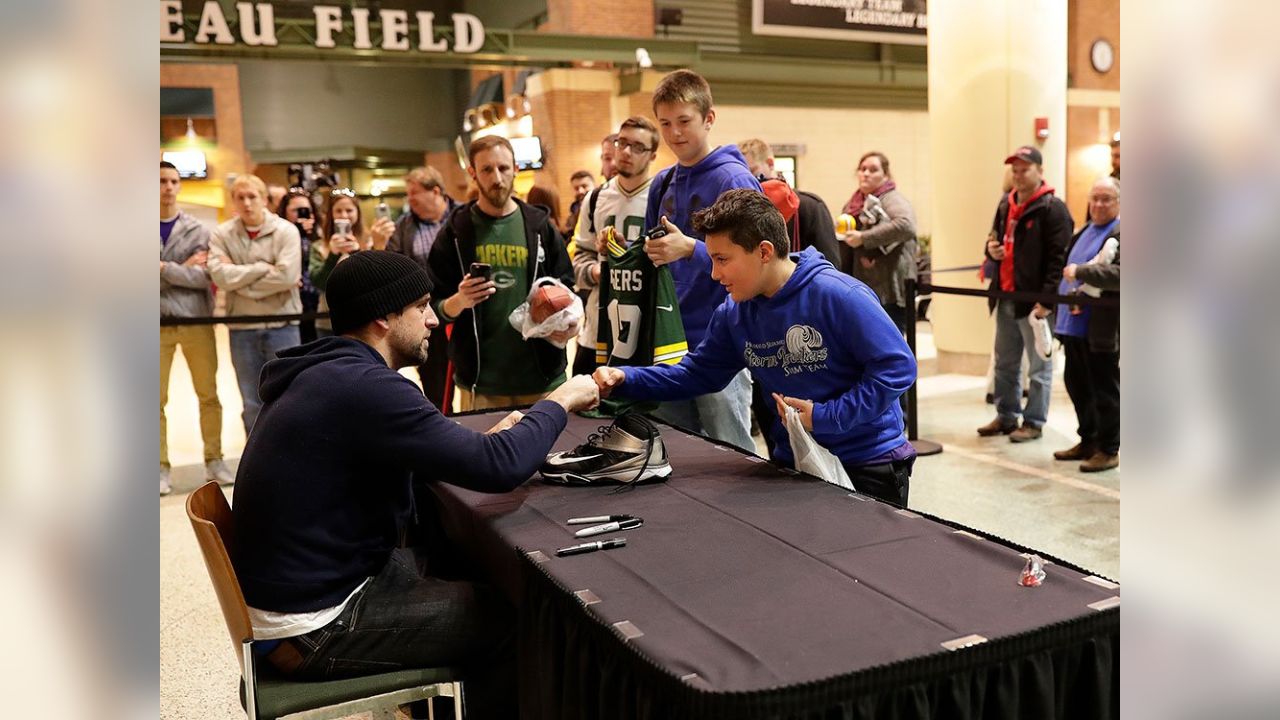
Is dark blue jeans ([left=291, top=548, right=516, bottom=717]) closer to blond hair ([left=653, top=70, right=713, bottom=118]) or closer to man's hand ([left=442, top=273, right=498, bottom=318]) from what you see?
man's hand ([left=442, top=273, right=498, bottom=318])

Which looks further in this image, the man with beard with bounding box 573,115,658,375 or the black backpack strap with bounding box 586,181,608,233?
the black backpack strap with bounding box 586,181,608,233

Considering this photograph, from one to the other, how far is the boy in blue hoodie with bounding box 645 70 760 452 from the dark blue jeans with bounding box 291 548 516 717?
1208mm

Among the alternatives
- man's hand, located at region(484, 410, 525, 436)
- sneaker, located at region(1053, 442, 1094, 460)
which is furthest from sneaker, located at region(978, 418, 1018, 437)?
man's hand, located at region(484, 410, 525, 436)

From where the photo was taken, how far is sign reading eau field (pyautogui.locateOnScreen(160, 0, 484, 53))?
11367 millimetres

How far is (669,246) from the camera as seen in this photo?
3.00 m

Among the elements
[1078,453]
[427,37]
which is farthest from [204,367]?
[427,37]

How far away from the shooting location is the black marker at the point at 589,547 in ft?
5.94

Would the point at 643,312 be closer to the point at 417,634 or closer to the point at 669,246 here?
the point at 669,246

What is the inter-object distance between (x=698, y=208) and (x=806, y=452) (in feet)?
4.19

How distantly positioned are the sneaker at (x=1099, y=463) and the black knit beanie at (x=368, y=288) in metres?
4.09

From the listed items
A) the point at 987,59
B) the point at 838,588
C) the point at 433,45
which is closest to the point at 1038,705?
the point at 838,588

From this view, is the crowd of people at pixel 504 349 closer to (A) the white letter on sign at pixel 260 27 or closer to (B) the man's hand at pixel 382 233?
(B) the man's hand at pixel 382 233

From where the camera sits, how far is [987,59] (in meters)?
8.05
